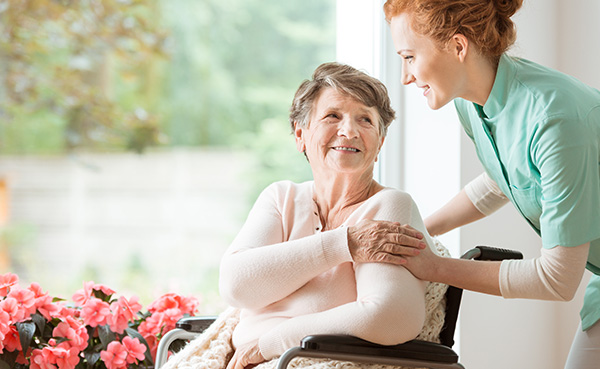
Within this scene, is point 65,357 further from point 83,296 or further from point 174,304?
point 174,304

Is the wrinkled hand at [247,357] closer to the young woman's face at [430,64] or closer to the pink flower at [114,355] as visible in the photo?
the pink flower at [114,355]

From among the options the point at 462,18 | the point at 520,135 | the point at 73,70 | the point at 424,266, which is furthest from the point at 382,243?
the point at 73,70

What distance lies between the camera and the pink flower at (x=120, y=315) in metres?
2.22

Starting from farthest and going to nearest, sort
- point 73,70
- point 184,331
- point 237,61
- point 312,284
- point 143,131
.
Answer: point 237,61 < point 143,131 < point 73,70 < point 184,331 < point 312,284

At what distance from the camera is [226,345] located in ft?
5.90

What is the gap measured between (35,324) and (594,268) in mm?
1663

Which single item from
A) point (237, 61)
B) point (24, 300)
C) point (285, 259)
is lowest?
point (24, 300)

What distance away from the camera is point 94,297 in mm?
2287

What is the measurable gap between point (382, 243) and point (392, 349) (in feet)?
0.84

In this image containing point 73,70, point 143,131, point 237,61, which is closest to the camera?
point 73,70

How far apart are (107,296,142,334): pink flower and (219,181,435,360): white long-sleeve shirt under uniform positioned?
1.98 ft

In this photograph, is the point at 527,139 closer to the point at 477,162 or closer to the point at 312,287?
the point at 312,287

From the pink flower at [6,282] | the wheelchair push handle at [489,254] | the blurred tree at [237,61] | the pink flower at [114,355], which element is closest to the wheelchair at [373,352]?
the wheelchair push handle at [489,254]

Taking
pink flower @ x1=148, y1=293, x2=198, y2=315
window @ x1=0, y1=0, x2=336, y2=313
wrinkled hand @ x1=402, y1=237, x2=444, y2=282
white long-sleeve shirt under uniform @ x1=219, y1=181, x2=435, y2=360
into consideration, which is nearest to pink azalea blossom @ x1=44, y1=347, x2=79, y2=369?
pink flower @ x1=148, y1=293, x2=198, y2=315
